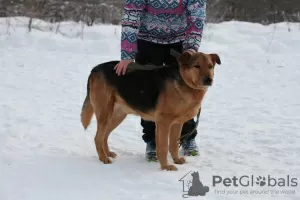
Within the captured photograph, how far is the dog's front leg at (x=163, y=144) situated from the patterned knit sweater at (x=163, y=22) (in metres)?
0.76

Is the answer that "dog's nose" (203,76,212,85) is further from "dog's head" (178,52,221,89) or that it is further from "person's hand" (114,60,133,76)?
"person's hand" (114,60,133,76)

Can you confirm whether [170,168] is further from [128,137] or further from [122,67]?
[128,137]

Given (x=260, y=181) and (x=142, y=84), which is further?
(x=142, y=84)

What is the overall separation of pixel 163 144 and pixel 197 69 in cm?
79

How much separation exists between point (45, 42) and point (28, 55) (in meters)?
1.65

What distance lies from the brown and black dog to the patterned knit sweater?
11.9 inches

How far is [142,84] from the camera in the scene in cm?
428

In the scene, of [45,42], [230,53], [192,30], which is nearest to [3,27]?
[45,42]

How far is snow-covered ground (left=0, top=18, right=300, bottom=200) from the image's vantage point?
3.62 meters

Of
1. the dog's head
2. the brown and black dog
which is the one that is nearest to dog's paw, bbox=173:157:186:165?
the brown and black dog

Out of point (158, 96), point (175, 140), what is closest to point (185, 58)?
point (158, 96)

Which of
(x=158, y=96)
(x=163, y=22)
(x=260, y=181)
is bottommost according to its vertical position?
(x=260, y=181)

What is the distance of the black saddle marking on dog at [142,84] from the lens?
4168 mm

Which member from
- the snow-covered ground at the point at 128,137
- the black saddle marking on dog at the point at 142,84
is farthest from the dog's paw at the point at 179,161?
the black saddle marking on dog at the point at 142,84
